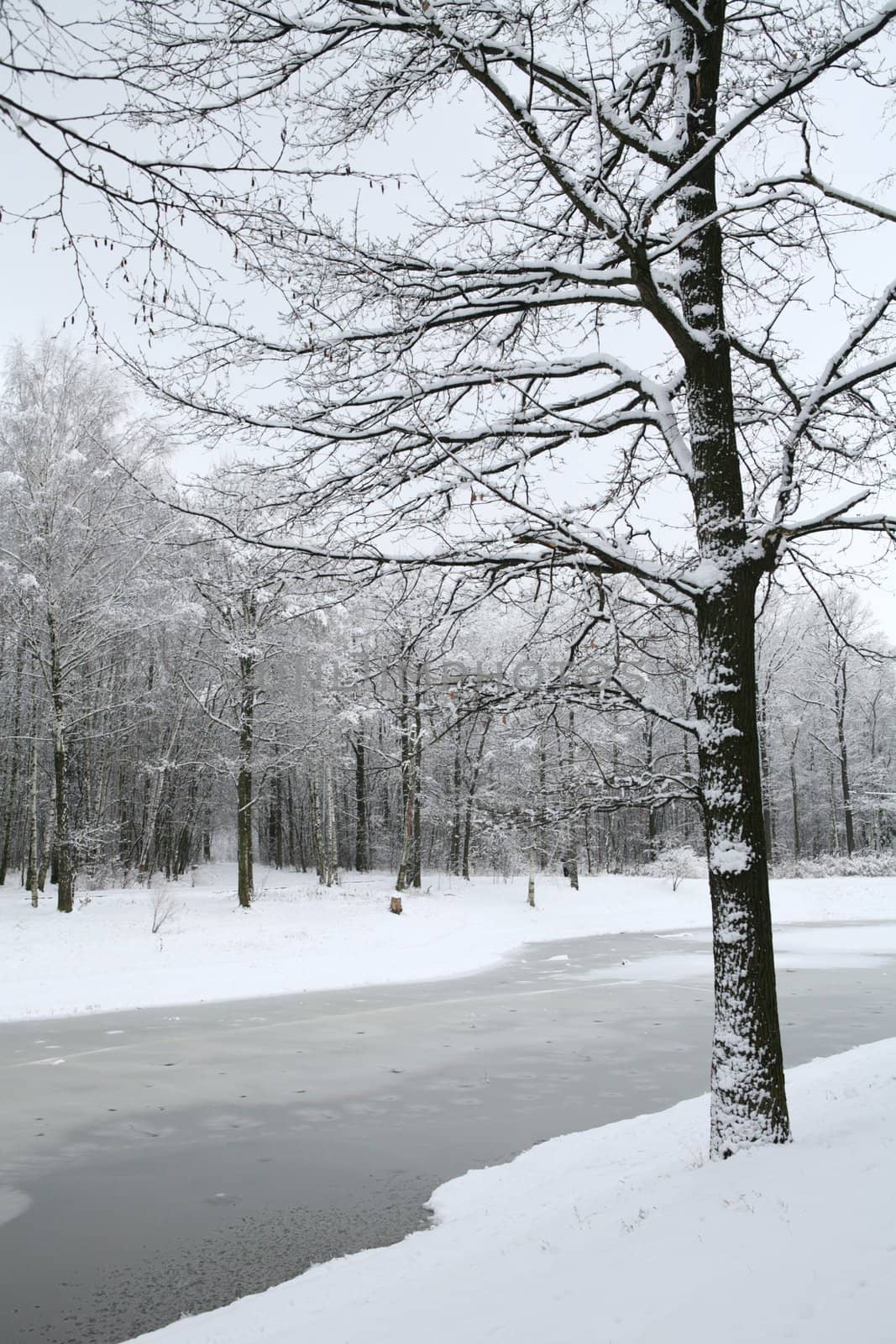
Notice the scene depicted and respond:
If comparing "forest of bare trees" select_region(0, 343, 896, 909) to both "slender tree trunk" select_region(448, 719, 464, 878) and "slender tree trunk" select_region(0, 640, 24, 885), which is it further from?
"slender tree trunk" select_region(448, 719, 464, 878)

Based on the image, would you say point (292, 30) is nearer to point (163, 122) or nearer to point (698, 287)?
point (163, 122)

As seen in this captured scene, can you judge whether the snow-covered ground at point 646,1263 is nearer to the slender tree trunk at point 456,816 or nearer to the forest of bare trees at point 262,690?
the forest of bare trees at point 262,690

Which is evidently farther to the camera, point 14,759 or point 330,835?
point 330,835

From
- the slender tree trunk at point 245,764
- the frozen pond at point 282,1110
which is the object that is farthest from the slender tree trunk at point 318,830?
the frozen pond at point 282,1110

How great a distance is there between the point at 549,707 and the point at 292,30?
4.29 meters

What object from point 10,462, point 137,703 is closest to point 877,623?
point 137,703

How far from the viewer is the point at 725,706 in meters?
5.12

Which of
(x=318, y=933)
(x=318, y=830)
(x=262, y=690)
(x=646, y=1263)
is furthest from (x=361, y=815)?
(x=646, y=1263)

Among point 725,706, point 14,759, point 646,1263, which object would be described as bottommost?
point 646,1263

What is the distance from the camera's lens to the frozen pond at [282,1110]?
5.37 metres

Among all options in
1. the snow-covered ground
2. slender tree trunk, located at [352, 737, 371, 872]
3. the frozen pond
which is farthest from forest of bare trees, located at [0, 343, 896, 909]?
the frozen pond

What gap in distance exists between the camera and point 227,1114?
834 centimetres

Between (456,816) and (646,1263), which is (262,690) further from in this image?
(646,1263)

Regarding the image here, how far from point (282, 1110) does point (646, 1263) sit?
595 cm
